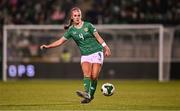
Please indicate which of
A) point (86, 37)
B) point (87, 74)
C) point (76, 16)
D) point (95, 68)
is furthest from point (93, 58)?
point (76, 16)

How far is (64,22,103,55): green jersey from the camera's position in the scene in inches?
577

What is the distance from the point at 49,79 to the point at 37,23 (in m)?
4.05

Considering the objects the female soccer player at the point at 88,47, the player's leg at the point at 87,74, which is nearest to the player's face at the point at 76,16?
Answer: the female soccer player at the point at 88,47

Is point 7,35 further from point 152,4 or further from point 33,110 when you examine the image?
point 33,110

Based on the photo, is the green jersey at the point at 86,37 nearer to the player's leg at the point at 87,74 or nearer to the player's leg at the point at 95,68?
the player's leg at the point at 95,68

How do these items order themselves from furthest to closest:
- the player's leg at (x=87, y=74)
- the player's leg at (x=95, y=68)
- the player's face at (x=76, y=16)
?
1. the player's leg at (x=95, y=68)
2. the player's leg at (x=87, y=74)
3. the player's face at (x=76, y=16)

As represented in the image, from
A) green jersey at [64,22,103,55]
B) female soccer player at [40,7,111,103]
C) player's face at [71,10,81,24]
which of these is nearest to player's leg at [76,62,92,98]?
female soccer player at [40,7,111,103]

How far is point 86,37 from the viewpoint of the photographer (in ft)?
48.4

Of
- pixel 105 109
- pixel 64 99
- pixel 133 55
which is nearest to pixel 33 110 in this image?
Result: pixel 105 109

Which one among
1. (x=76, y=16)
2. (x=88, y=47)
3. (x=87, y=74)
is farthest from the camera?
(x=88, y=47)

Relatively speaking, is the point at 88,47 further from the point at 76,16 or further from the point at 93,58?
the point at 76,16

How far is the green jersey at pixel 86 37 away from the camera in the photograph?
577 inches

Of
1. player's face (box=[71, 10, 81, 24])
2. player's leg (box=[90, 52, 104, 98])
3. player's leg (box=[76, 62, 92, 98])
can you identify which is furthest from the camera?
player's leg (box=[90, 52, 104, 98])

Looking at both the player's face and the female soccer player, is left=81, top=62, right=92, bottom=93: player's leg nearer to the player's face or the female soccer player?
the female soccer player
